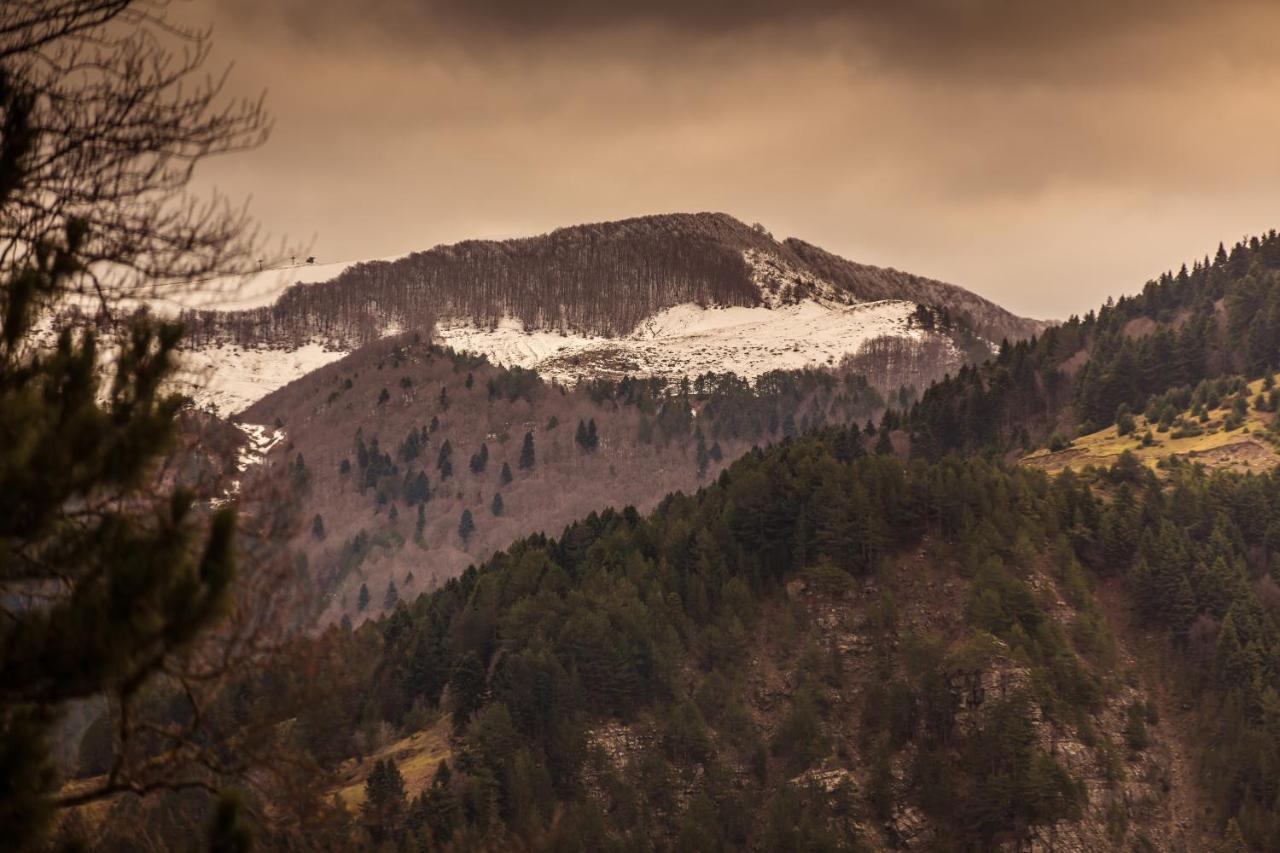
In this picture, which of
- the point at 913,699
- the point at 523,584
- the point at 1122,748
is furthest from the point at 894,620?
the point at 523,584

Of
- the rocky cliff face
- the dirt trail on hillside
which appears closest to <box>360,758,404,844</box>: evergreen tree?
the rocky cliff face

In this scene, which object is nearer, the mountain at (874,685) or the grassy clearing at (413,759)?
the grassy clearing at (413,759)

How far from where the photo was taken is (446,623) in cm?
18838

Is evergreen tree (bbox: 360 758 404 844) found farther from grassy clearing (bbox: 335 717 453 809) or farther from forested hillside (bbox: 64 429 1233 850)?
grassy clearing (bbox: 335 717 453 809)

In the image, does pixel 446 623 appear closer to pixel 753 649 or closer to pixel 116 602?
pixel 753 649

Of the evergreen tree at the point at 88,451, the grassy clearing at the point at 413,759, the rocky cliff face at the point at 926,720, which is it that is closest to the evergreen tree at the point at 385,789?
the grassy clearing at the point at 413,759

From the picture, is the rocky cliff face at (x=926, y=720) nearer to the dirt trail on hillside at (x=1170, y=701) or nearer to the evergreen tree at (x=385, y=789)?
the dirt trail on hillside at (x=1170, y=701)

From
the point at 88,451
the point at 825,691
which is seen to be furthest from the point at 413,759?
the point at 88,451

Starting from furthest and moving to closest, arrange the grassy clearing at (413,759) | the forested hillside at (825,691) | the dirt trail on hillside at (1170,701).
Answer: the dirt trail on hillside at (1170,701), the forested hillside at (825,691), the grassy clearing at (413,759)

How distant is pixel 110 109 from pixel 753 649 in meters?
171

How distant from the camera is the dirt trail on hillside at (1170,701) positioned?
526ft

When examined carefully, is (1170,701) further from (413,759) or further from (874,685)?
(413,759)

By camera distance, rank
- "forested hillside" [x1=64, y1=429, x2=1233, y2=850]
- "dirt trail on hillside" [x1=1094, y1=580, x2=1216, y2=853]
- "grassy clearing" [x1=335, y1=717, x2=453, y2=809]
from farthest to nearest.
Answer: "dirt trail on hillside" [x1=1094, y1=580, x2=1216, y2=853] < "forested hillside" [x1=64, y1=429, x2=1233, y2=850] < "grassy clearing" [x1=335, y1=717, x2=453, y2=809]

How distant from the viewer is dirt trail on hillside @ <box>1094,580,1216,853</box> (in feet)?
526
